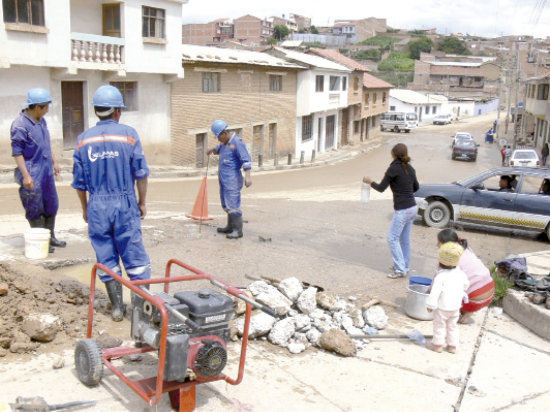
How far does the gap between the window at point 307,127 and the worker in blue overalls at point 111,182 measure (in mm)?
32270

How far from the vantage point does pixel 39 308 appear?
16.4 feet

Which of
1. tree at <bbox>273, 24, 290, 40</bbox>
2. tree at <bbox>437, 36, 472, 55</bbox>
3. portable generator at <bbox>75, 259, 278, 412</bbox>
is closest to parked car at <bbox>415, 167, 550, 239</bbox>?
portable generator at <bbox>75, 259, 278, 412</bbox>

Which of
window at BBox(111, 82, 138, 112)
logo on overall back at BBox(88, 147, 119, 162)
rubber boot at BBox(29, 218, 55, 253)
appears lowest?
rubber boot at BBox(29, 218, 55, 253)

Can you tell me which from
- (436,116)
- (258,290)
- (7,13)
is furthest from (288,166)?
(436,116)

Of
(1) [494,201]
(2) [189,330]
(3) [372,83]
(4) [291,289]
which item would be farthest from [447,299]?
(3) [372,83]

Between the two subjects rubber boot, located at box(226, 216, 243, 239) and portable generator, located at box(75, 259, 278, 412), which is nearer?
portable generator, located at box(75, 259, 278, 412)

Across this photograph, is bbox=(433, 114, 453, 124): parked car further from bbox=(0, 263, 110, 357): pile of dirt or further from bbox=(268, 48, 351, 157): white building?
bbox=(0, 263, 110, 357): pile of dirt

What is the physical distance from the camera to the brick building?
24.1 m

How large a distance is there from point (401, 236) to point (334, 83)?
3425cm

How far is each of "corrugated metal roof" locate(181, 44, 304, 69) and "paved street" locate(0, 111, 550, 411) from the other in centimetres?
1109

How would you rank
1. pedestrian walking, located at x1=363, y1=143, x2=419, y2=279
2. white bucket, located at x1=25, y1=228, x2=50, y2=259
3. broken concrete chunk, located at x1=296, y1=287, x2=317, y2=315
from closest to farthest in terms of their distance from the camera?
broken concrete chunk, located at x1=296, y1=287, x2=317, y2=315 → white bucket, located at x1=25, y1=228, x2=50, y2=259 → pedestrian walking, located at x1=363, y1=143, x2=419, y2=279

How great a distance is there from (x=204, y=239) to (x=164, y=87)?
Result: 15.4 m

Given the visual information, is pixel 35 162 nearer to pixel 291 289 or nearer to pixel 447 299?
pixel 291 289

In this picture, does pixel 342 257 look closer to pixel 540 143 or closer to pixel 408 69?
pixel 540 143
